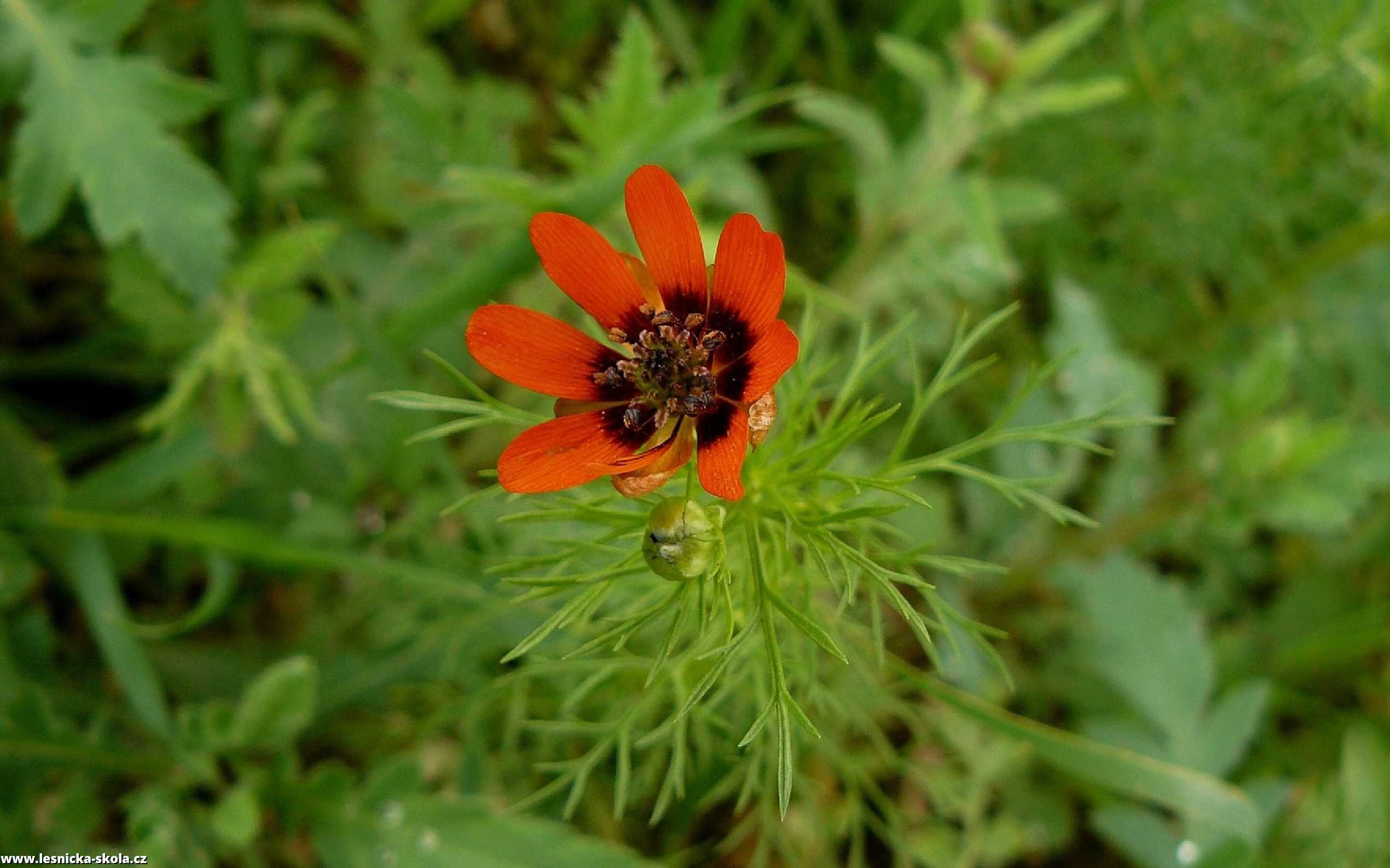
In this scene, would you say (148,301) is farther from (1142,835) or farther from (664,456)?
(1142,835)

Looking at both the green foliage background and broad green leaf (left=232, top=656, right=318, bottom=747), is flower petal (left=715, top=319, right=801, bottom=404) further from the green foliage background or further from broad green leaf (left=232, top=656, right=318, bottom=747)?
broad green leaf (left=232, top=656, right=318, bottom=747)

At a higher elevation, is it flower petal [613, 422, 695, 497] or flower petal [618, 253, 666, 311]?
flower petal [618, 253, 666, 311]

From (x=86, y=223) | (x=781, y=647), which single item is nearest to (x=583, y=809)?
(x=781, y=647)

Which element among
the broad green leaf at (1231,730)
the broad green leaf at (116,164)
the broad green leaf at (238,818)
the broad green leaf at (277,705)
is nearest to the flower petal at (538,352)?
the broad green leaf at (277,705)

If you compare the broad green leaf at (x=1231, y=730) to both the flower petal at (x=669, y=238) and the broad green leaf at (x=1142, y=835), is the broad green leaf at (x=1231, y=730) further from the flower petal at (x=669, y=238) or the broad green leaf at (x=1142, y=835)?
the flower petal at (x=669, y=238)

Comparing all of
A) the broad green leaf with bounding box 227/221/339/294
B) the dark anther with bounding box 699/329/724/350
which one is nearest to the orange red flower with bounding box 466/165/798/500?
the dark anther with bounding box 699/329/724/350

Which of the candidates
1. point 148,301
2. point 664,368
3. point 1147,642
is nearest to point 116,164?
point 148,301
